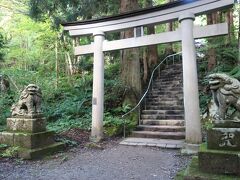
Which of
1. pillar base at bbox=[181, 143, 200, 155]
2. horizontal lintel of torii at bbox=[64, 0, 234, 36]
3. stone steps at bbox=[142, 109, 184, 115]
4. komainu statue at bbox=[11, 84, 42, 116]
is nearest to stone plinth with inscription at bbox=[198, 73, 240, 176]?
pillar base at bbox=[181, 143, 200, 155]

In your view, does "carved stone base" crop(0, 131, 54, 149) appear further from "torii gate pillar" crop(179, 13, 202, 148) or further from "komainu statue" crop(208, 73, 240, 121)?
"komainu statue" crop(208, 73, 240, 121)

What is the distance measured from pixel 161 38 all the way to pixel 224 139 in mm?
3783

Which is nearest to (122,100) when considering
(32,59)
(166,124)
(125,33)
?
(166,124)

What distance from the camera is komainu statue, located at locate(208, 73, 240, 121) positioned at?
11.6 ft

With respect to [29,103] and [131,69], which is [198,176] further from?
[131,69]

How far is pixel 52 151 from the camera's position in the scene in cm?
603

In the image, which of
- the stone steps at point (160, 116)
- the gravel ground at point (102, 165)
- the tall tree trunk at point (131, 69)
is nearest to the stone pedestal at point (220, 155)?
the gravel ground at point (102, 165)

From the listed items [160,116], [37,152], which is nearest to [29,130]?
[37,152]

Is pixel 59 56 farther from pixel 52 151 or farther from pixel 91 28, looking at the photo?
pixel 52 151

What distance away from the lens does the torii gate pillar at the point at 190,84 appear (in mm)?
5973

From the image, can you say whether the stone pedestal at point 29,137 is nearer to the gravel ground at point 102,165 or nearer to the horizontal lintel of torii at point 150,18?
the gravel ground at point 102,165

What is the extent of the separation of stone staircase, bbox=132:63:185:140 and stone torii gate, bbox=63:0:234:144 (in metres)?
1.46

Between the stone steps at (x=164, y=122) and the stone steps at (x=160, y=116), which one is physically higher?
the stone steps at (x=160, y=116)

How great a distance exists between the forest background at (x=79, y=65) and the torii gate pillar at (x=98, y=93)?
79 cm
